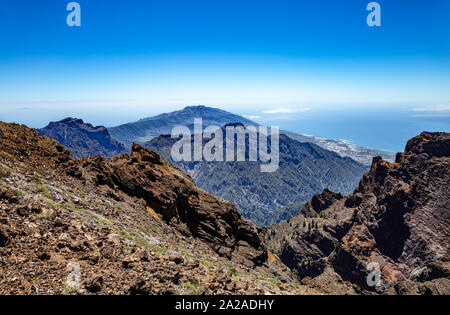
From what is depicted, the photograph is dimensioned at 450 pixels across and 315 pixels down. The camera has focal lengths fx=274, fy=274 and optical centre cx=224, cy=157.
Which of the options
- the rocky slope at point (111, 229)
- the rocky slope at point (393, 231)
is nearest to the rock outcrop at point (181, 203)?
the rocky slope at point (111, 229)

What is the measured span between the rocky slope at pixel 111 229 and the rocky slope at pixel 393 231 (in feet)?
166

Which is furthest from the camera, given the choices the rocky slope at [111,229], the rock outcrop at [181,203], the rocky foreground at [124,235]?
the rock outcrop at [181,203]

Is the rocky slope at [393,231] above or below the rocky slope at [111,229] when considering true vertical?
below

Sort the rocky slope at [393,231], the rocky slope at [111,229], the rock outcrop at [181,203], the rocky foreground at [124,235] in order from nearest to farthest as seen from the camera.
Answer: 1. the rocky slope at [111,229]
2. the rocky foreground at [124,235]
3. the rock outcrop at [181,203]
4. the rocky slope at [393,231]

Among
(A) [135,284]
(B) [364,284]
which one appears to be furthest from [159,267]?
(B) [364,284]

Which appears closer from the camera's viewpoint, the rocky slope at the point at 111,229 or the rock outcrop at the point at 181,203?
the rocky slope at the point at 111,229

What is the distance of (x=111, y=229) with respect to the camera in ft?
57.3

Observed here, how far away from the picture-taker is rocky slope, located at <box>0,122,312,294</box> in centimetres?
1138

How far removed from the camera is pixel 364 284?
83750 mm

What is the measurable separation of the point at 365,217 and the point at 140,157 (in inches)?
3868

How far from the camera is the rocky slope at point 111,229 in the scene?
448 inches

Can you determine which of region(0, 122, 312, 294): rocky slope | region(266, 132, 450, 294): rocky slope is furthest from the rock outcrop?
region(266, 132, 450, 294): rocky slope

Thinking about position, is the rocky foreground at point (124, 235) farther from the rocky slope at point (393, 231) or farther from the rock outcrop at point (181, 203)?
the rocky slope at point (393, 231)

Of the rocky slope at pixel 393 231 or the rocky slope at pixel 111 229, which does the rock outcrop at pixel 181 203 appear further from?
the rocky slope at pixel 393 231
